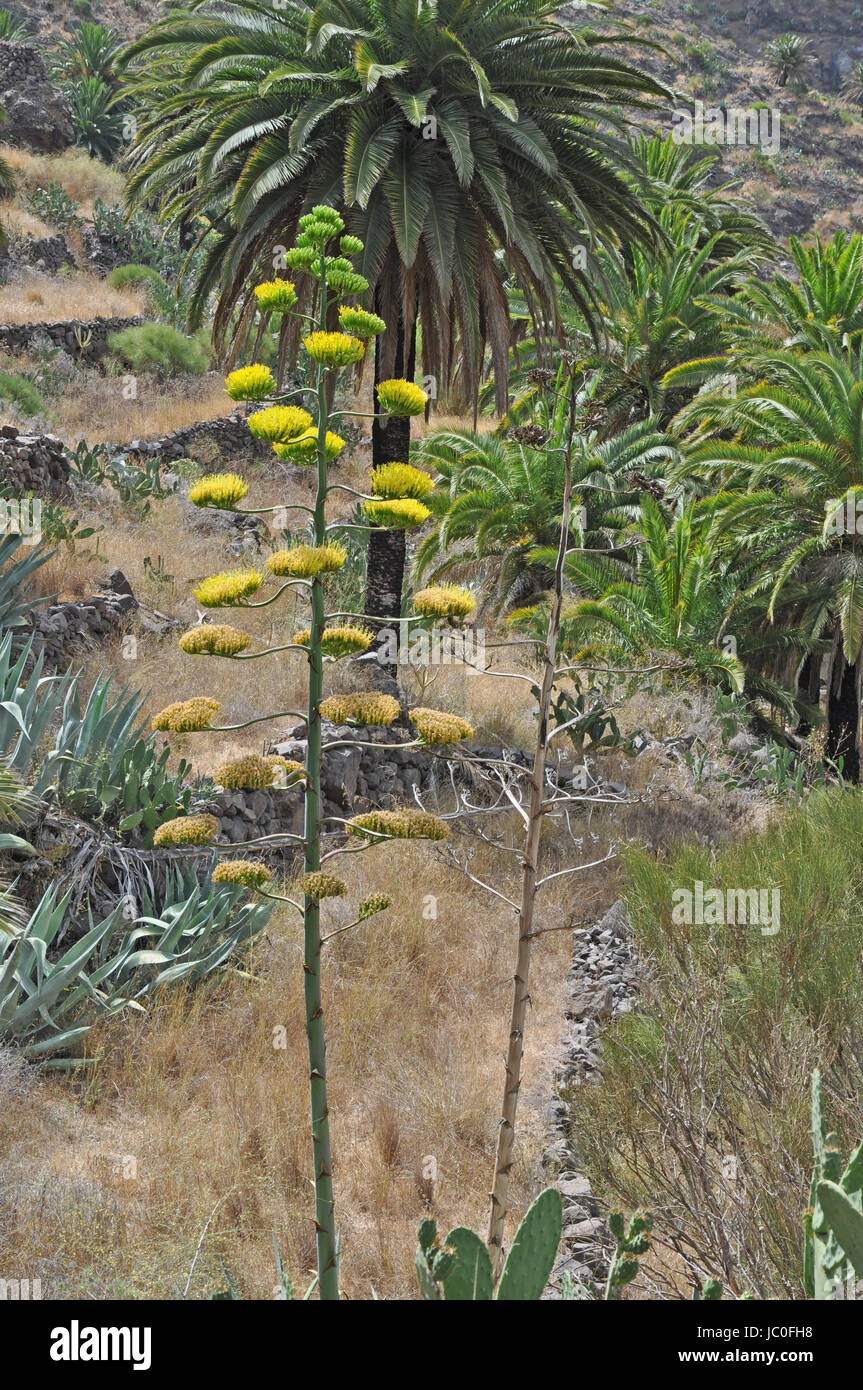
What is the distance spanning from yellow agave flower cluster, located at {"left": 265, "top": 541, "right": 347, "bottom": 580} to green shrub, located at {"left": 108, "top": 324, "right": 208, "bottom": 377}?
18.9 m

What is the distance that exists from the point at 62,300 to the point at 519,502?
1236cm

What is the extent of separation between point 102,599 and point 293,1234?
7.09 metres

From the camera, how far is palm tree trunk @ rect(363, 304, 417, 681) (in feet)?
30.3

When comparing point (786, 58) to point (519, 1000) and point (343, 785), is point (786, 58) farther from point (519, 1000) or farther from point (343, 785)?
point (519, 1000)

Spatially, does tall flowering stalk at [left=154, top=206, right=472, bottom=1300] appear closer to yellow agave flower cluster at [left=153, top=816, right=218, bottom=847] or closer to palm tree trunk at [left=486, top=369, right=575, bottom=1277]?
yellow agave flower cluster at [left=153, top=816, right=218, bottom=847]

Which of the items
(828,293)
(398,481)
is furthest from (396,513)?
(828,293)

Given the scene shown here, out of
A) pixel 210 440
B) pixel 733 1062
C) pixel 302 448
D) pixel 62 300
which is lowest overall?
pixel 733 1062

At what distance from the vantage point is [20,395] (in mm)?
15648

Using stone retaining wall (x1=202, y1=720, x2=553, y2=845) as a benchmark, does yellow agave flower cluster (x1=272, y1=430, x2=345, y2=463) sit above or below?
above

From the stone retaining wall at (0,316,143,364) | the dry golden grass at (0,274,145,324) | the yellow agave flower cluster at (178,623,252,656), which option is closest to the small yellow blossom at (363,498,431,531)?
the yellow agave flower cluster at (178,623,252,656)

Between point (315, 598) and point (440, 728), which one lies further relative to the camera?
point (440, 728)

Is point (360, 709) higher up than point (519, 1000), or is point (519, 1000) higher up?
point (360, 709)

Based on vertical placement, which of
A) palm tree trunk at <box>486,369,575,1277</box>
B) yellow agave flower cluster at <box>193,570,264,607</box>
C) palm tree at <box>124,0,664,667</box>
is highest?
palm tree at <box>124,0,664,667</box>

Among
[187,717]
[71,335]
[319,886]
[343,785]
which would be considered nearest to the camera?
[319,886]
